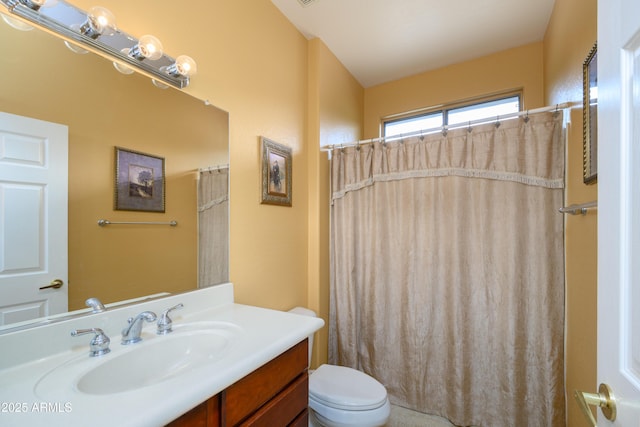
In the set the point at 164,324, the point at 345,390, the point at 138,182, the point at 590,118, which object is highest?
the point at 590,118

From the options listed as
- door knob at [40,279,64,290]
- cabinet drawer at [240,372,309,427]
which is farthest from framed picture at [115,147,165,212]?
cabinet drawer at [240,372,309,427]

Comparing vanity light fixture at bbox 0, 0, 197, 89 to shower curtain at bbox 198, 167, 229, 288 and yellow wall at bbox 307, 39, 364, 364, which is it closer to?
shower curtain at bbox 198, 167, 229, 288

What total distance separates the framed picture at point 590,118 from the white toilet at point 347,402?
137cm

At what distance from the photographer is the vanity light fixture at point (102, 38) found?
833mm

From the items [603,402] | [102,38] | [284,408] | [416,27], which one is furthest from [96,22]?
[416,27]

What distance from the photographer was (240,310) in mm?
1310

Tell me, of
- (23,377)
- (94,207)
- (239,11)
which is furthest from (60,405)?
(239,11)

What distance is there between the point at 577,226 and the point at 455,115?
1.60 metres

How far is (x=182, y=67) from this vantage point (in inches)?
46.0

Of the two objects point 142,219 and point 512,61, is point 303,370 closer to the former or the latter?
point 142,219

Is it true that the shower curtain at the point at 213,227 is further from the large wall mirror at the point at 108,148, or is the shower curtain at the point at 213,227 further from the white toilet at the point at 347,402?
the white toilet at the point at 347,402

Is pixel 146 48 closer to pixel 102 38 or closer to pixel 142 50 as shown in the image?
pixel 142 50

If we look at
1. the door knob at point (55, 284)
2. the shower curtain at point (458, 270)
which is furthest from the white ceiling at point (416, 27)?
the door knob at point (55, 284)

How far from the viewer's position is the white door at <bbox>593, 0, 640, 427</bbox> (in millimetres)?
491
